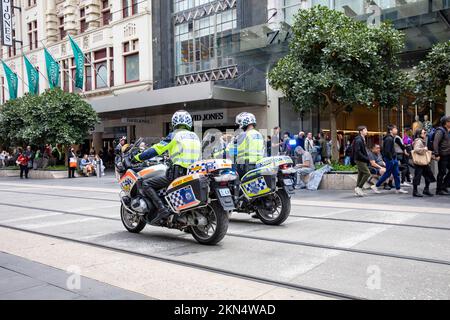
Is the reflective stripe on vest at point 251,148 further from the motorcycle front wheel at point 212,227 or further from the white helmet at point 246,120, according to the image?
the motorcycle front wheel at point 212,227

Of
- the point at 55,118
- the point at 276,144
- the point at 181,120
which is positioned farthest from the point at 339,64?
the point at 55,118

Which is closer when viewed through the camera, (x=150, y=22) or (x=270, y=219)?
(x=270, y=219)

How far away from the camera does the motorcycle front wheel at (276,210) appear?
8.38 meters

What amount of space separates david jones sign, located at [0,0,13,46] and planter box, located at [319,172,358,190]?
101 ft

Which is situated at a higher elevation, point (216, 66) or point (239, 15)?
point (239, 15)

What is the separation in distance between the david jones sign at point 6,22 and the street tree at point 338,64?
92.9 ft

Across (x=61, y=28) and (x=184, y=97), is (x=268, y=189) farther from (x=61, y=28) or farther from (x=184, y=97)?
(x=61, y=28)

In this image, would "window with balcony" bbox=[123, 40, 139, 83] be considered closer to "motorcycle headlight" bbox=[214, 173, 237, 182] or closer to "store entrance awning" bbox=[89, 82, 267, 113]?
"store entrance awning" bbox=[89, 82, 267, 113]

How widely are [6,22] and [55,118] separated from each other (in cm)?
1656

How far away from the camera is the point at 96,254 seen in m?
6.29

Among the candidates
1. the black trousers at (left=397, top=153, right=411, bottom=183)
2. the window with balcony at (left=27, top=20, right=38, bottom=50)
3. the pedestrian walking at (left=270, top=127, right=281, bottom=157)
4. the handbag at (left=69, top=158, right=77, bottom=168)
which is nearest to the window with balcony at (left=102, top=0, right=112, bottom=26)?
the window with balcony at (left=27, top=20, right=38, bottom=50)
